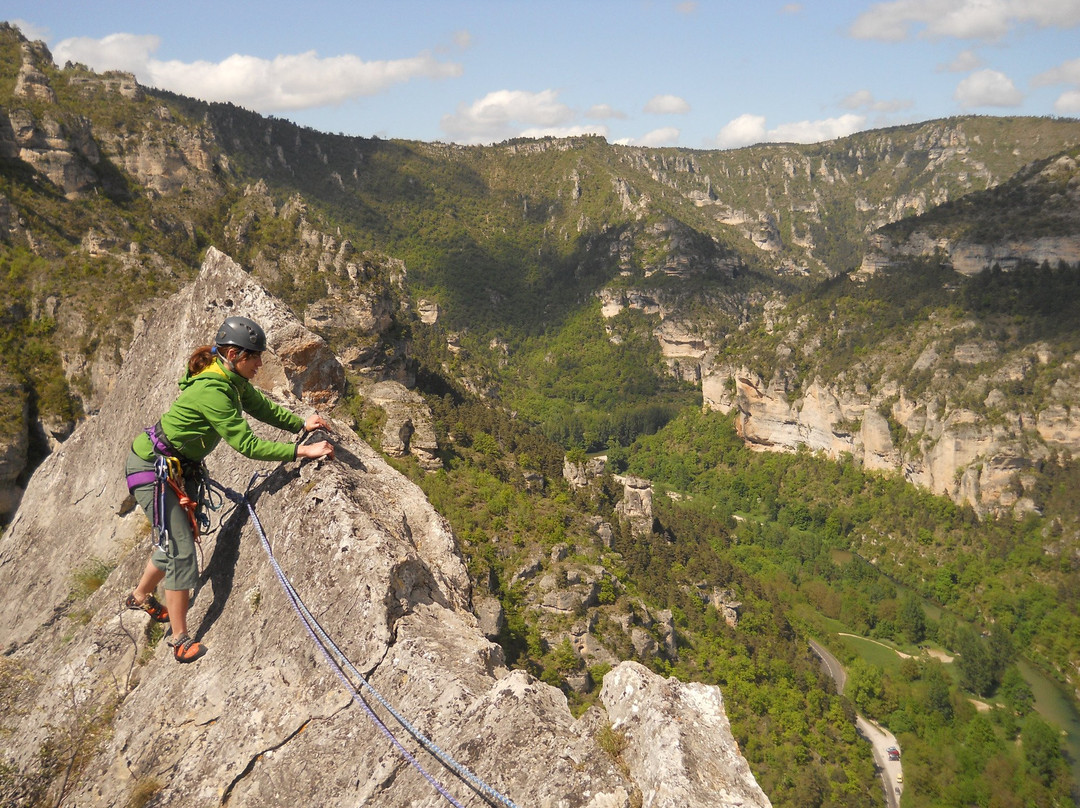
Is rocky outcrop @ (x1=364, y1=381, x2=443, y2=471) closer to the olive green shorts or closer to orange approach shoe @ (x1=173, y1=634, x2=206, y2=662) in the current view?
the olive green shorts

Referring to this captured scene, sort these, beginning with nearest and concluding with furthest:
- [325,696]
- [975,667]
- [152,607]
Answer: [325,696], [152,607], [975,667]

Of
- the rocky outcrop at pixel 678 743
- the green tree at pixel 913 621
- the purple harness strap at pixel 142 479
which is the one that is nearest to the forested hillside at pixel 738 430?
the green tree at pixel 913 621

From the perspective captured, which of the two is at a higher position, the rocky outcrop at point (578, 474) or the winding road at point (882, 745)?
the rocky outcrop at point (578, 474)

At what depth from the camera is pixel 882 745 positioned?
45375 millimetres

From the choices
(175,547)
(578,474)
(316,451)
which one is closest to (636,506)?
(578,474)

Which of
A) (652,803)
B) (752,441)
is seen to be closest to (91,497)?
(652,803)

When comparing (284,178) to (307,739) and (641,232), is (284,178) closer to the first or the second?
(641,232)

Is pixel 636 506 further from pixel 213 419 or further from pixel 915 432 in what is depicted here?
pixel 213 419

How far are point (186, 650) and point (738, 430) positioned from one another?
344 ft

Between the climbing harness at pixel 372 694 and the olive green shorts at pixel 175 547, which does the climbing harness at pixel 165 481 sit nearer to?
the olive green shorts at pixel 175 547

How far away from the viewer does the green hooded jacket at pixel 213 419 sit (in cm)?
618

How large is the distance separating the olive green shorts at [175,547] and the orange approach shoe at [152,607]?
20.9 inches

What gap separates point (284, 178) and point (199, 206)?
80.6 metres

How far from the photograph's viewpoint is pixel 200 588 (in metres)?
6.88
